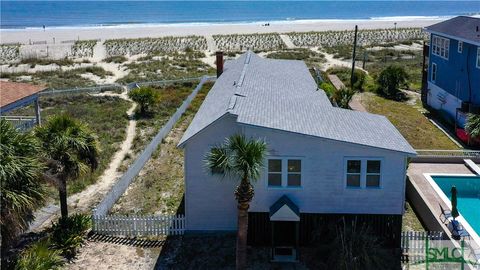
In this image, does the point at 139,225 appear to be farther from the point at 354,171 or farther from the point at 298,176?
the point at 354,171

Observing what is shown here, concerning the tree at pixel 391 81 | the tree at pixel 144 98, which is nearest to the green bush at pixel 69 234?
the tree at pixel 144 98

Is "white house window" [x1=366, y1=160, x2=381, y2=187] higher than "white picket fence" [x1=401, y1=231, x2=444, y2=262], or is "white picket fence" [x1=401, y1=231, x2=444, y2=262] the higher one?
"white house window" [x1=366, y1=160, x2=381, y2=187]

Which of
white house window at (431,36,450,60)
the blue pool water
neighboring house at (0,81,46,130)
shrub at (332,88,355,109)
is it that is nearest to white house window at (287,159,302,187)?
the blue pool water

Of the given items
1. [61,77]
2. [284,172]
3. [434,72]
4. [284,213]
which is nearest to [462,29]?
→ [434,72]

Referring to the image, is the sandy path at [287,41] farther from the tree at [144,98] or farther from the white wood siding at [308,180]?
the white wood siding at [308,180]

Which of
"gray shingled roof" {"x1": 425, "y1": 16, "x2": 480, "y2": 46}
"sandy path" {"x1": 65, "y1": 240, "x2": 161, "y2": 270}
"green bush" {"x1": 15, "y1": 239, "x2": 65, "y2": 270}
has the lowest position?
"sandy path" {"x1": 65, "y1": 240, "x2": 161, "y2": 270}

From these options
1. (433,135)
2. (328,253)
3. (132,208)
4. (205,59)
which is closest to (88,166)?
(132,208)

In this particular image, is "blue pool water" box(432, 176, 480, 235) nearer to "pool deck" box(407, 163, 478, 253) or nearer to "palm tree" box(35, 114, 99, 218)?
"pool deck" box(407, 163, 478, 253)
